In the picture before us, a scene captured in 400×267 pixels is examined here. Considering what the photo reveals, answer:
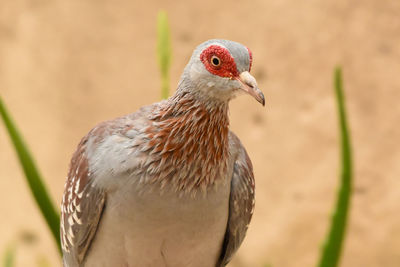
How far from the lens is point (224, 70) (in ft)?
4.19

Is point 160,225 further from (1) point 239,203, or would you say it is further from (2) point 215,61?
(2) point 215,61

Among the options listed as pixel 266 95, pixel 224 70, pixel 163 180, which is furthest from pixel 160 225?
pixel 266 95

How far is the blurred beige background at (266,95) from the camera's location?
3566 millimetres

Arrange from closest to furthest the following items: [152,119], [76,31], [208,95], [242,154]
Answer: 1. [208,95]
2. [152,119]
3. [242,154]
4. [76,31]

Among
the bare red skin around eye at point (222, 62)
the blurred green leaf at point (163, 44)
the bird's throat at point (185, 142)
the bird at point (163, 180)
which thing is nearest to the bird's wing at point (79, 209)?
the bird at point (163, 180)

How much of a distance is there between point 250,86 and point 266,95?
245cm

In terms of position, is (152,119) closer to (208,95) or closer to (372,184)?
(208,95)

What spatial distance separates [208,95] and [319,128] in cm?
239

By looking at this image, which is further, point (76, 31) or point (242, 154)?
point (76, 31)

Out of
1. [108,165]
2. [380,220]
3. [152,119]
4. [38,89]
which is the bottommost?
[380,220]

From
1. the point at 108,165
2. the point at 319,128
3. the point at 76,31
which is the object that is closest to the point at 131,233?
the point at 108,165

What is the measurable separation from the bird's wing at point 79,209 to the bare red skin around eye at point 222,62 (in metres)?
0.39

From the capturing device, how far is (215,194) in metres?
1.45

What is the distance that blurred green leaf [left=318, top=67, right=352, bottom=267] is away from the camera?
6.25 feet
